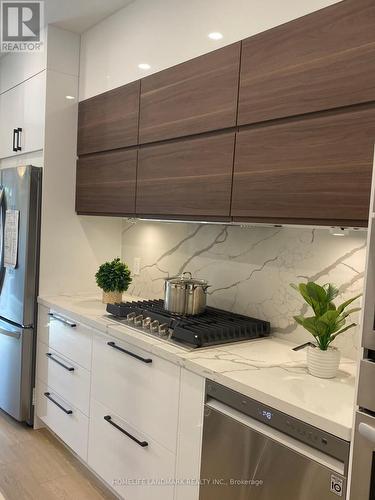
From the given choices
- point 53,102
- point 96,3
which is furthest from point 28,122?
point 96,3

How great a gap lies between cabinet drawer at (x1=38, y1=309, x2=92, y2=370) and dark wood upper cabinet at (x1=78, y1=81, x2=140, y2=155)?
1.05 metres

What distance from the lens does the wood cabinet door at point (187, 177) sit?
1895mm

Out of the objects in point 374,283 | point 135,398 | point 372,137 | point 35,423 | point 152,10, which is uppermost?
point 152,10

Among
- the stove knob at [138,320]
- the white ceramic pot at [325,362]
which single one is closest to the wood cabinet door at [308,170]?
the white ceramic pot at [325,362]

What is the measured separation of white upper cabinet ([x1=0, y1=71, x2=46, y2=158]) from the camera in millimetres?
2908

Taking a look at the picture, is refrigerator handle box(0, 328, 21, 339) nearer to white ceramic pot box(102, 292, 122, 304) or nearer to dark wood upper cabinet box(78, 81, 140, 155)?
white ceramic pot box(102, 292, 122, 304)

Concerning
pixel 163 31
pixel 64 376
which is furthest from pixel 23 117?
pixel 64 376

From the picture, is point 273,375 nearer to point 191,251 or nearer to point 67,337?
point 191,251

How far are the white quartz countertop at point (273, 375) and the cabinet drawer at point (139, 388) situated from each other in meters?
0.07

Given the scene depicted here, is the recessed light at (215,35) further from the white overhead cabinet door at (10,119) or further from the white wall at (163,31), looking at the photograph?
the white overhead cabinet door at (10,119)

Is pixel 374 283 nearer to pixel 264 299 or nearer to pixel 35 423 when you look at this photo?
pixel 264 299

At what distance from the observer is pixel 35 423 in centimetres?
292

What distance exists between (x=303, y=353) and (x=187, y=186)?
0.92 m

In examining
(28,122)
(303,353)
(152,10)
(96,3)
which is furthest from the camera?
(28,122)
